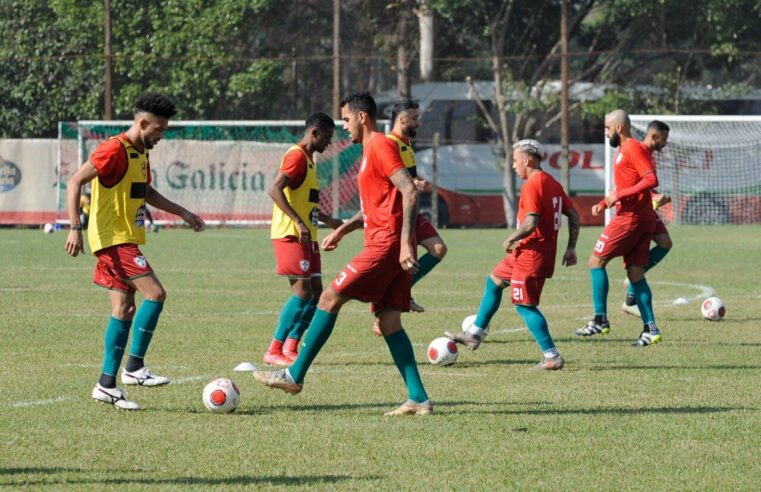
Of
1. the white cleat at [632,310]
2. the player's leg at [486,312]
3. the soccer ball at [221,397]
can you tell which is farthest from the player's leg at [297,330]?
the white cleat at [632,310]

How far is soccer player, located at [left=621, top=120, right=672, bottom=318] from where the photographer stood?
43.0 ft

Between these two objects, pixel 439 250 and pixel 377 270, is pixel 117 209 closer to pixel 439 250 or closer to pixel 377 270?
pixel 377 270

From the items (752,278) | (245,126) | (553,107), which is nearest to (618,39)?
(553,107)

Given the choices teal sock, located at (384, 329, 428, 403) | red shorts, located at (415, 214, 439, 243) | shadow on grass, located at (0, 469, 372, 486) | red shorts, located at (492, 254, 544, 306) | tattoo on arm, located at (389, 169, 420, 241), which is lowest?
shadow on grass, located at (0, 469, 372, 486)

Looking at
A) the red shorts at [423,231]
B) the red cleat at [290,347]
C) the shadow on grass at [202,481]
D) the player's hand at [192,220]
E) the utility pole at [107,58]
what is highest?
the utility pole at [107,58]

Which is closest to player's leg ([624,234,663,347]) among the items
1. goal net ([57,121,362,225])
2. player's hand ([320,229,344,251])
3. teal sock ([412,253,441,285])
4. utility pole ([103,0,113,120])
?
teal sock ([412,253,441,285])

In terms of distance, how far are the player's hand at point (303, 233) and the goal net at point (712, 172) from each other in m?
27.2

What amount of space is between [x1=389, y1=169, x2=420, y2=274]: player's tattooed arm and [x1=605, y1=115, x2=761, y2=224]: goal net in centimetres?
2987

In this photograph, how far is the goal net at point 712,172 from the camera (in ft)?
124

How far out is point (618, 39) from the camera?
45281 millimetres

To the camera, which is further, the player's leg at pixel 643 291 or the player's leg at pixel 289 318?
the player's leg at pixel 643 291

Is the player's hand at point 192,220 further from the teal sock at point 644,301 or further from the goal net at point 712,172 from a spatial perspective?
the goal net at point 712,172

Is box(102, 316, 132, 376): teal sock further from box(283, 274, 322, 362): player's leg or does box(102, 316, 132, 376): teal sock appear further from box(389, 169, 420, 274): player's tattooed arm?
box(283, 274, 322, 362): player's leg

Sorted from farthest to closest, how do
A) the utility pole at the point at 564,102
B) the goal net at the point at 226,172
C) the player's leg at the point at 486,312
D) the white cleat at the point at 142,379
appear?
the utility pole at the point at 564,102 → the goal net at the point at 226,172 → the player's leg at the point at 486,312 → the white cleat at the point at 142,379
